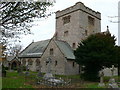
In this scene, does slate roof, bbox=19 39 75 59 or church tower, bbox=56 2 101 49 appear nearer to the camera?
slate roof, bbox=19 39 75 59

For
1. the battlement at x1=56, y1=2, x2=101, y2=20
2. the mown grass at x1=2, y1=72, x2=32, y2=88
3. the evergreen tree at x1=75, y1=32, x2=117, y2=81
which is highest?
the battlement at x1=56, y1=2, x2=101, y2=20

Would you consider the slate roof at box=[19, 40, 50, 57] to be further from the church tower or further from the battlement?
the battlement

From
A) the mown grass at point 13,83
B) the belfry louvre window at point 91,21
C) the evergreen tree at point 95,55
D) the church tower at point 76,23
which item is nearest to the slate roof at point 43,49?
the church tower at point 76,23

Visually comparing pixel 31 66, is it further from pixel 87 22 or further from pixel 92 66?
pixel 92 66

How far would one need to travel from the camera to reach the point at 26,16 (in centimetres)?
880

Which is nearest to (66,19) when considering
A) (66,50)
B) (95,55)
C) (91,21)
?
(91,21)

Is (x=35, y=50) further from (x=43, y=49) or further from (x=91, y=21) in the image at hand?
(x=91, y=21)

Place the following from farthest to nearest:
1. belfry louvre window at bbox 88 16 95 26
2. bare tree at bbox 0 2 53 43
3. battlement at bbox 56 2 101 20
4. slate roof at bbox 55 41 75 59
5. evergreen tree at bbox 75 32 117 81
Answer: belfry louvre window at bbox 88 16 95 26 → battlement at bbox 56 2 101 20 → slate roof at bbox 55 41 75 59 → evergreen tree at bbox 75 32 117 81 → bare tree at bbox 0 2 53 43

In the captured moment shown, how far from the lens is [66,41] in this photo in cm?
4031

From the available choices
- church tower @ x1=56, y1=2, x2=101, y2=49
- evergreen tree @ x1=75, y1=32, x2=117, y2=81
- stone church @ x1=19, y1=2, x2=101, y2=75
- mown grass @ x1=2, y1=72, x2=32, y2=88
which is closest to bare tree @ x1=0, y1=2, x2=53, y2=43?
mown grass @ x1=2, y1=72, x2=32, y2=88

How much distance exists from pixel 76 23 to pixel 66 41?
4533 mm

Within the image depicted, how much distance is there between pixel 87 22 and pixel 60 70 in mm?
13205

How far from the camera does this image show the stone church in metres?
34.4

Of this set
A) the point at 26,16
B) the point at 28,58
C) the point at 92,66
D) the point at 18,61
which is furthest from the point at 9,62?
the point at 26,16
